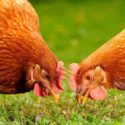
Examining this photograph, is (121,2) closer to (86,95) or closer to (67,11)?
(67,11)

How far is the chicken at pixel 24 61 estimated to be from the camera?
864 centimetres

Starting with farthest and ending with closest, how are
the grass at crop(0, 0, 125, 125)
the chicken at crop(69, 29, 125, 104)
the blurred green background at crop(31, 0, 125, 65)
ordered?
the blurred green background at crop(31, 0, 125, 65) → the grass at crop(0, 0, 125, 125) → the chicken at crop(69, 29, 125, 104)

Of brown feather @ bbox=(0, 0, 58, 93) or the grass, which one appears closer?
brown feather @ bbox=(0, 0, 58, 93)

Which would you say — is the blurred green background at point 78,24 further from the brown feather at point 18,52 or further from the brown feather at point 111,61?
the brown feather at point 111,61

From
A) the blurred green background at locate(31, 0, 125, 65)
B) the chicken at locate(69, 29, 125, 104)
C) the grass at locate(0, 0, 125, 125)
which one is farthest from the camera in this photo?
the blurred green background at locate(31, 0, 125, 65)

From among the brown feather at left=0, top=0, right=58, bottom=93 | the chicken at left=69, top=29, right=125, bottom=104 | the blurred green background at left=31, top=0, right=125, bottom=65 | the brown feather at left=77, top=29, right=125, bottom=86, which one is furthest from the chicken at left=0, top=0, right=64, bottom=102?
the blurred green background at left=31, top=0, right=125, bottom=65

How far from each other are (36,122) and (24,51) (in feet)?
2.59

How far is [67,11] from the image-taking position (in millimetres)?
19000

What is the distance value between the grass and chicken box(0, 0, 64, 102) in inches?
15.2

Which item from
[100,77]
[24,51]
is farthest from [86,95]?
[24,51]

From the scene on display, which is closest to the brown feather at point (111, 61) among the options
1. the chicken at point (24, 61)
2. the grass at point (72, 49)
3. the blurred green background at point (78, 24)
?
the chicken at point (24, 61)

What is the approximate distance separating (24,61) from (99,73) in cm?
81

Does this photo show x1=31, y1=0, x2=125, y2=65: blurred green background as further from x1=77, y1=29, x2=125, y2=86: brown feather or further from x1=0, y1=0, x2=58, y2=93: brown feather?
x1=77, y1=29, x2=125, y2=86: brown feather

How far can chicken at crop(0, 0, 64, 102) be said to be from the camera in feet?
28.3
